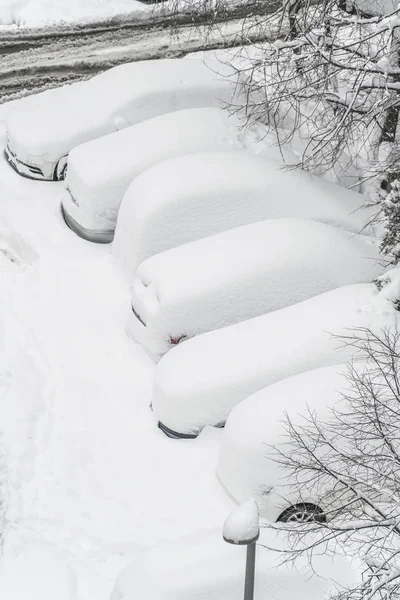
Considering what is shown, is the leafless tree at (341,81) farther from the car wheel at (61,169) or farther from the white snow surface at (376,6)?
the car wheel at (61,169)

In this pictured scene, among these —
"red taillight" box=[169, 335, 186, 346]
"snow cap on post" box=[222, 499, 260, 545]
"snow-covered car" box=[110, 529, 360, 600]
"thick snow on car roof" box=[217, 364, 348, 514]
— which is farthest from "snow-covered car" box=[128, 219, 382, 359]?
"snow cap on post" box=[222, 499, 260, 545]

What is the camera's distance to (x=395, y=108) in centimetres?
1084

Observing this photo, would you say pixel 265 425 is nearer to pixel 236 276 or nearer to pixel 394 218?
pixel 236 276

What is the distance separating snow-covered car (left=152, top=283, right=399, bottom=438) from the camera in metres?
7.95

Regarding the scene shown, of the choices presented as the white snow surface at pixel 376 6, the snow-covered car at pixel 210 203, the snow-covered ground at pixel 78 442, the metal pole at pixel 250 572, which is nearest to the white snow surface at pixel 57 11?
the white snow surface at pixel 376 6

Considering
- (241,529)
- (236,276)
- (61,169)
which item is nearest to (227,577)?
(241,529)

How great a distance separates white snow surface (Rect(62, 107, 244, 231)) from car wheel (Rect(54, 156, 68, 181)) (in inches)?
24.8

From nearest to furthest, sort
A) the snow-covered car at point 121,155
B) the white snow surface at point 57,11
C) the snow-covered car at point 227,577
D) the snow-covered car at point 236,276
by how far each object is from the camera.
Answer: the snow-covered car at point 227,577
the snow-covered car at point 236,276
the snow-covered car at point 121,155
the white snow surface at point 57,11

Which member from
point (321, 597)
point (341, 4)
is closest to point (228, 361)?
point (321, 597)

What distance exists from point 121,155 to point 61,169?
1415 mm

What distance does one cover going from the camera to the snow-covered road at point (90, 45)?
1580 cm

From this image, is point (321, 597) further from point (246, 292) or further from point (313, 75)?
point (313, 75)

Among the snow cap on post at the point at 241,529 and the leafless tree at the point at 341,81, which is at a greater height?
the leafless tree at the point at 341,81

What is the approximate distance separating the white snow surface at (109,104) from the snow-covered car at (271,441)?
567 centimetres
